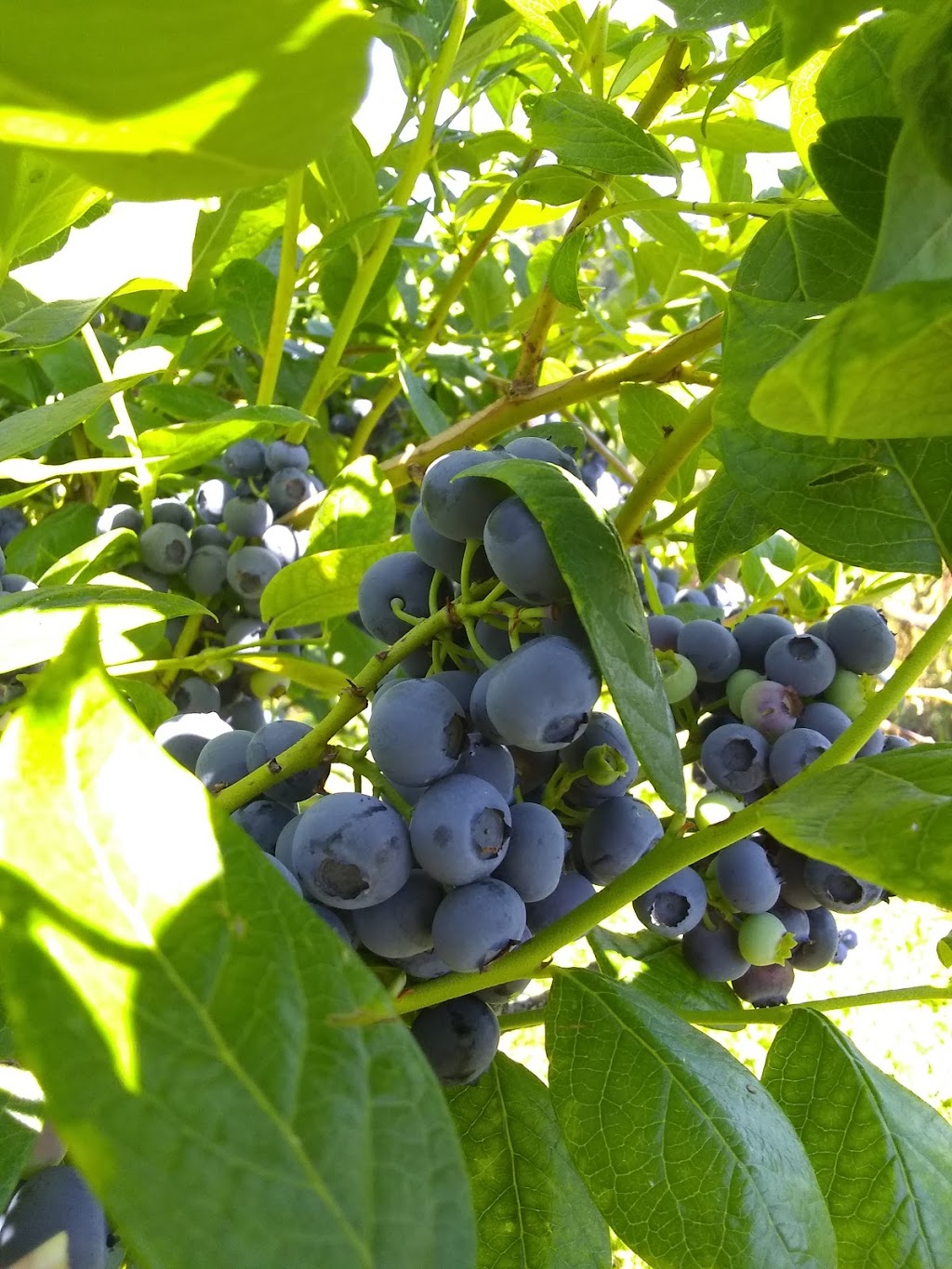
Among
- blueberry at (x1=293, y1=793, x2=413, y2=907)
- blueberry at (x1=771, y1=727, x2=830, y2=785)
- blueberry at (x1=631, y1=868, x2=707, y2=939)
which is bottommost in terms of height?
blueberry at (x1=631, y1=868, x2=707, y2=939)

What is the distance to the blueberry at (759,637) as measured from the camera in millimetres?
690

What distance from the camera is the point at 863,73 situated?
15.5 inches

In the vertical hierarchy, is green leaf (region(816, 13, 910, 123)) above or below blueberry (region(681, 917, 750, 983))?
above

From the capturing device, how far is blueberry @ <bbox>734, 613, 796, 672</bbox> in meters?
0.69

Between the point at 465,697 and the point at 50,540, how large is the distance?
0.59 m

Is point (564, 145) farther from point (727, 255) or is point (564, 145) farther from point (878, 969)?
point (878, 969)

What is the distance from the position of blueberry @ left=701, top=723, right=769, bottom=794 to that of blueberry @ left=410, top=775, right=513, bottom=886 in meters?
0.24

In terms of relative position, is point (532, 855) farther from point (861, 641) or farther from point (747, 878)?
point (861, 641)

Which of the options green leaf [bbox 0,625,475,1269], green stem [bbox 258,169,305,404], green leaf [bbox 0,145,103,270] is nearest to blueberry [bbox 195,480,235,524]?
green stem [bbox 258,169,305,404]

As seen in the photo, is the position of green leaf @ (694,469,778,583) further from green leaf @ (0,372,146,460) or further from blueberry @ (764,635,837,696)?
green leaf @ (0,372,146,460)

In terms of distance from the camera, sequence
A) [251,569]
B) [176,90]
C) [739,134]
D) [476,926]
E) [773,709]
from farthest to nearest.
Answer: [251,569] < [739,134] < [773,709] < [476,926] < [176,90]

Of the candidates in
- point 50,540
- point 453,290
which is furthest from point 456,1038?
point 453,290

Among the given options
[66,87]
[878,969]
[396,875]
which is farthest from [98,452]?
[878,969]

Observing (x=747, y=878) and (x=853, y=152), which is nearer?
(x=853, y=152)
